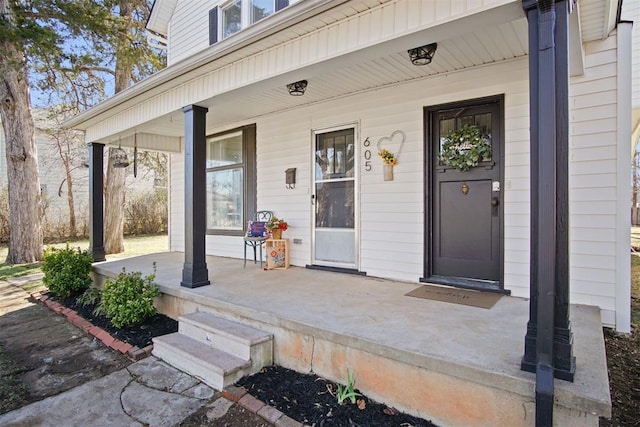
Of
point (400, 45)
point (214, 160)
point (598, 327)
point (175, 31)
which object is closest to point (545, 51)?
point (400, 45)

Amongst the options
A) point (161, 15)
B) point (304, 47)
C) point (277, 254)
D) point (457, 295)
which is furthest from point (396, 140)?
point (161, 15)

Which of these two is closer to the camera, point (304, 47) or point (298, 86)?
point (304, 47)

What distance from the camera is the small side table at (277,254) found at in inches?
195

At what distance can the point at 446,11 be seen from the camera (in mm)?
2223

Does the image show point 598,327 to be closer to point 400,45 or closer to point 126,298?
point 400,45

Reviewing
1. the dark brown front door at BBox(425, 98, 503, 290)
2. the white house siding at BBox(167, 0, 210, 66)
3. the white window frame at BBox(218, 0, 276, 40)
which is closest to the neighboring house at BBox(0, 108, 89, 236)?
the white house siding at BBox(167, 0, 210, 66)

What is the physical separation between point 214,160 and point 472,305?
4.89 m

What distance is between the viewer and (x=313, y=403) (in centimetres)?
226

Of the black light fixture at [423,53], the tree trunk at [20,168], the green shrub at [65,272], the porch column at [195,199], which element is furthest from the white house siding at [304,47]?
the tree trunk at [20,168]

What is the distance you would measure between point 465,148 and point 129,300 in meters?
3.69

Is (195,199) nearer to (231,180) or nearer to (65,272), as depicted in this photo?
(231,180)

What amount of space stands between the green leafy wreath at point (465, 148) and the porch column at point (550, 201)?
177cm

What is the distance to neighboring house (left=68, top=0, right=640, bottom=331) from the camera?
109 inches

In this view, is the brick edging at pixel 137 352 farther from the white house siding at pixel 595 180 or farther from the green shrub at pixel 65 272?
the white house siding at pixel 595 180
